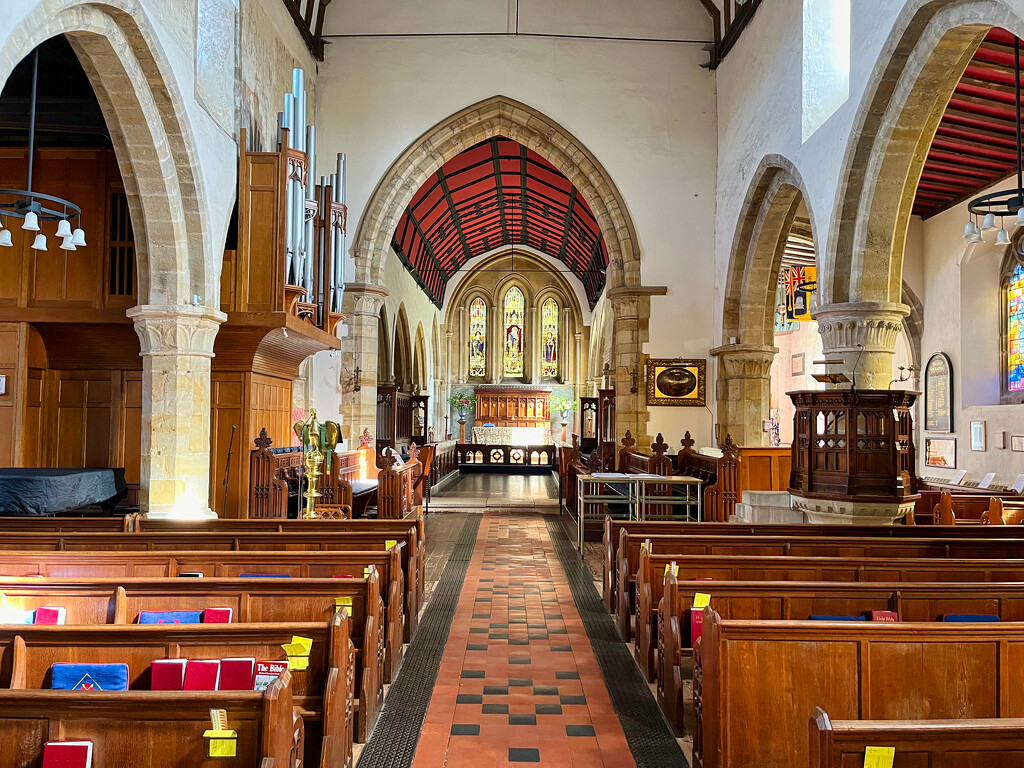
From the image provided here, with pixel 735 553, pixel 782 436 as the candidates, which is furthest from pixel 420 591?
pixel 782 436

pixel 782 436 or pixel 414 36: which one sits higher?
pixel 414 36

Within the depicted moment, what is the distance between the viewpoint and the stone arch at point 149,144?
552cm

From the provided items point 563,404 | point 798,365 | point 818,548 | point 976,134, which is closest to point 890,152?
point 976,134

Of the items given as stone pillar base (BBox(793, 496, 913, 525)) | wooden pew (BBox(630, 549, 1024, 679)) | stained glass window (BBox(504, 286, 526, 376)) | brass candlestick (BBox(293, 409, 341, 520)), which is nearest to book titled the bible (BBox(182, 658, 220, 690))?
wooden pew (BBox(630, 549, 1024, 679))

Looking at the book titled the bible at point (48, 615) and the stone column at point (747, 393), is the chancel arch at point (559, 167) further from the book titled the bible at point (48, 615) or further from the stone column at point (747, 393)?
the book titled the bible at point (48, 615)

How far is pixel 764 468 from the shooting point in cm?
886

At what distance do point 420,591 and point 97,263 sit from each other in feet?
14.5

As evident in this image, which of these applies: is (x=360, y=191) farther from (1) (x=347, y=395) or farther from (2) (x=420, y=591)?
(2) (x=420, y=591)

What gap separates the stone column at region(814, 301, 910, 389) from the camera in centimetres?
681

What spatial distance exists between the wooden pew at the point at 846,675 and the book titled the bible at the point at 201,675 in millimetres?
1565

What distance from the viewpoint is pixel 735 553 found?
15.0 feet

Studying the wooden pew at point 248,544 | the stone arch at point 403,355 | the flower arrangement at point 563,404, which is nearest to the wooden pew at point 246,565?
the wooden pew at point 248,544

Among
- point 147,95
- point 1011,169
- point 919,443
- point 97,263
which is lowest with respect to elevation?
point 919,443

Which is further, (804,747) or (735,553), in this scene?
(735,553)
